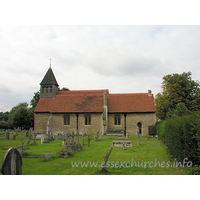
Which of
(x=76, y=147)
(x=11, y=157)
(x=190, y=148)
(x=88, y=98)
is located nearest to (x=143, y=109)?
(x=88, y=98)

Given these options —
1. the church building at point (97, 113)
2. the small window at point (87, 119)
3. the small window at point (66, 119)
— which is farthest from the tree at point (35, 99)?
the small window at point (87, 119)

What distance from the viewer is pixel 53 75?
33.5m

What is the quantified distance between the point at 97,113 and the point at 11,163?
934 inches

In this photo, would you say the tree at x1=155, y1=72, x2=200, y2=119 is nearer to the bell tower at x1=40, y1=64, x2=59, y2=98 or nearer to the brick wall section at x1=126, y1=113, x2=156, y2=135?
the brick wall section at x1=126, y1=113, x2=156, y2=135

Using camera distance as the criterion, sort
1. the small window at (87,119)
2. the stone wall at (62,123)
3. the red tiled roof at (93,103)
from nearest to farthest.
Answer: the stone wall at (62,123) < the red tiled roof at (93,103) < the small window at (87,119)

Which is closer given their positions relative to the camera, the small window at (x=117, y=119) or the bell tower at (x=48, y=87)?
the small window at (x=117, y=119)

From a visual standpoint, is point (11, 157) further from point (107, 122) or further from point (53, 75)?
point (53, 75)

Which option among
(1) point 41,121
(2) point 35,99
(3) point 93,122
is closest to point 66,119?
(1) point 41,121

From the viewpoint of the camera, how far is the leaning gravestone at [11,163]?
14.8ft

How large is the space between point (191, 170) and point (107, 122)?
22090 millimetres

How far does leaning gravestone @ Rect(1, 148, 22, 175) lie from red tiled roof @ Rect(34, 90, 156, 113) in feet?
76.9

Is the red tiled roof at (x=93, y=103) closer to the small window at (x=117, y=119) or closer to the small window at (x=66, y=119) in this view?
the small window at (x=117, y=119)

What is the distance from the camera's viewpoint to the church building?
27500 millimetres

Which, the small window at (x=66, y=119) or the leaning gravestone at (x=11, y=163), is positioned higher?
the small window at (x=66, y=119)
